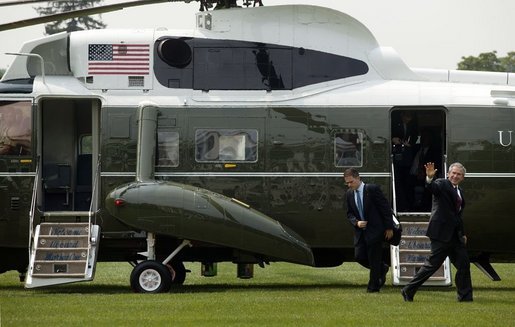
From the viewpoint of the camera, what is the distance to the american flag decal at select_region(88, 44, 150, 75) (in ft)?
67.9

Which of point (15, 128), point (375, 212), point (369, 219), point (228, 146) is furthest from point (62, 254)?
point (375, 212)

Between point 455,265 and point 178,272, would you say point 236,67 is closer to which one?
point 178,272

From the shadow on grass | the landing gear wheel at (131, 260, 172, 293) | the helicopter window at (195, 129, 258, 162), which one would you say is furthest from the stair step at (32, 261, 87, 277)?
the helicopter window at (195, 129, 258, 162)

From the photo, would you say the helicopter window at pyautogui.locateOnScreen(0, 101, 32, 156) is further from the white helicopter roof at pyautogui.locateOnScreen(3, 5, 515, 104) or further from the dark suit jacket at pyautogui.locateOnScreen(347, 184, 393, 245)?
the dark suit jacket at pyautogui.locateOnScreen(347, 184, 393, 245)

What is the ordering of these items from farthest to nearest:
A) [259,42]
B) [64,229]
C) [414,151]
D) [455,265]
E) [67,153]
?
[67,153] < [414,151] < [259,42] < [64,229] < [455,265]

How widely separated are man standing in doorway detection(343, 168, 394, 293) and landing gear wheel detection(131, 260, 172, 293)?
10.1 feet

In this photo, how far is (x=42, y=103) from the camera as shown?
69.0 feet

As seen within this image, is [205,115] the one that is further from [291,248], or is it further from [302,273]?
[302,273]

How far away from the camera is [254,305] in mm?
17047

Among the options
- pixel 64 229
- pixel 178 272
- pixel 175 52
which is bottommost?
pixel 178 272

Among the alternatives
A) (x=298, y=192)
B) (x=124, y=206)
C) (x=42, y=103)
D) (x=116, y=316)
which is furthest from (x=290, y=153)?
(x=116, y=316)

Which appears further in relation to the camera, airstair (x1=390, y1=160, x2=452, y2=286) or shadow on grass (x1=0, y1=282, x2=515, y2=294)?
shadow on grass (x1=0, y1=282, x2=515, y2=294)

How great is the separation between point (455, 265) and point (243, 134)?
463 centimetres

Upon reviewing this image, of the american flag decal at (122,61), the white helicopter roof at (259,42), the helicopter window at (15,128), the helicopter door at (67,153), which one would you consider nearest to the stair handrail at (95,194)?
the helicopter door at (67,153)
